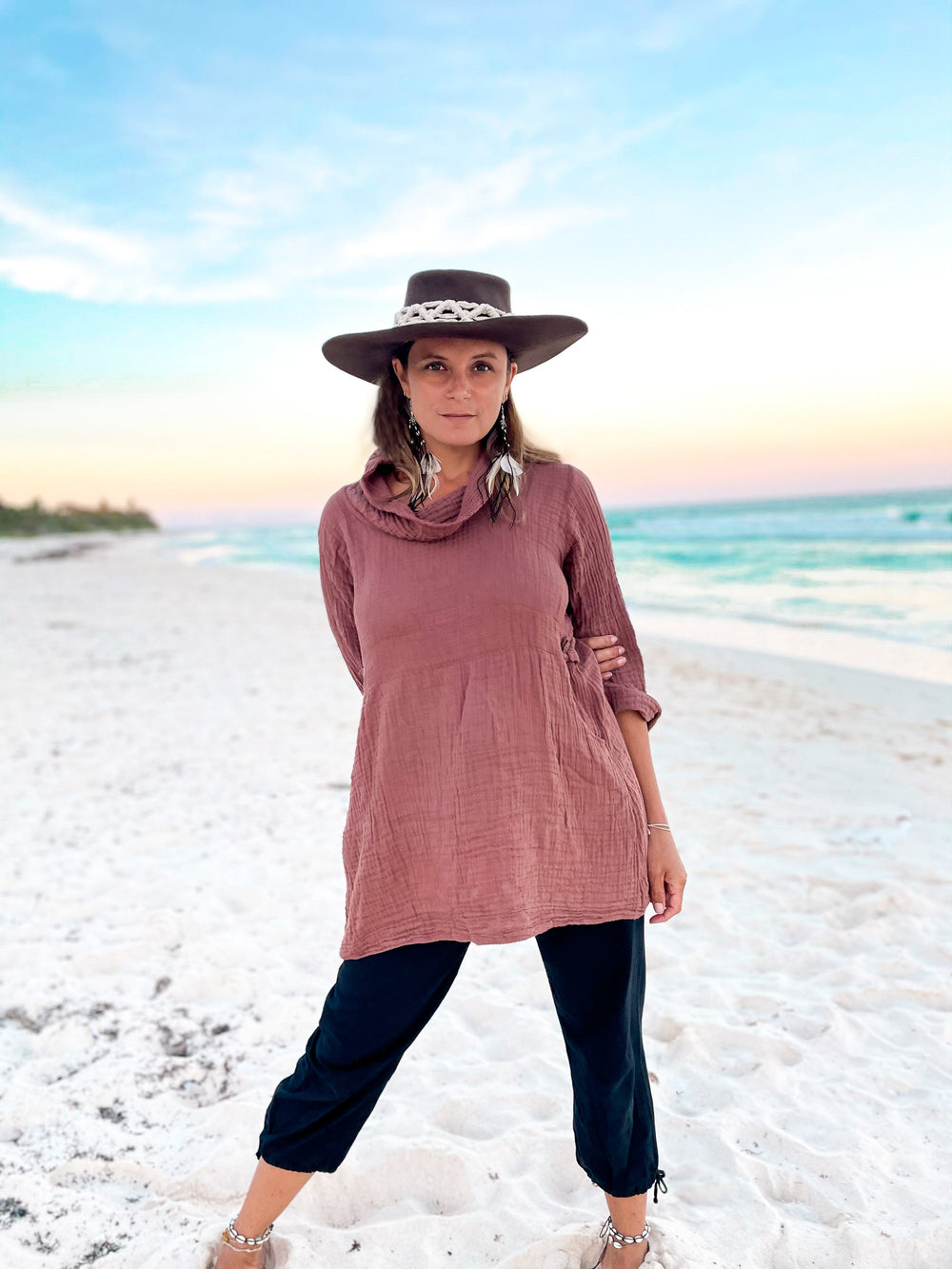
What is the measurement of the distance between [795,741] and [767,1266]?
445 centimetres

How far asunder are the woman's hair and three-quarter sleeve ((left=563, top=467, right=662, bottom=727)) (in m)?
0.11

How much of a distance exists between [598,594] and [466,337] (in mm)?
521

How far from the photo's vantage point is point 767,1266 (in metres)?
1.75

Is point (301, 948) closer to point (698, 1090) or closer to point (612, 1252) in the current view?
point (698, 1090)

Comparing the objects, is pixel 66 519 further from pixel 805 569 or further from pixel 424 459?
pixel 424 459

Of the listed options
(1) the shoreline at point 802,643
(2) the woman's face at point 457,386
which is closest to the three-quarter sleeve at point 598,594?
(2) the woman's face at point 457,386

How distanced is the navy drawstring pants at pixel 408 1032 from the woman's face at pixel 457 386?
0.90 meters

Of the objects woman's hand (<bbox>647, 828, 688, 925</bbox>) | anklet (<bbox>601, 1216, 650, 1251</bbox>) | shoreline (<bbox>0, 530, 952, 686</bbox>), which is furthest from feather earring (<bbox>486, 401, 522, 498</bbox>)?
shoreline (<bbox>0, 530, 952, 686</bbox>)

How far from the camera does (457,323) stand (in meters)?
1.45

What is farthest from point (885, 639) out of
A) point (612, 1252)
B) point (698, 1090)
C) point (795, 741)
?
point (612, 1252)

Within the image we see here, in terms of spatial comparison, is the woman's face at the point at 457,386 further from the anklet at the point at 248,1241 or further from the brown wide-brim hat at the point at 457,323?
the anklet at the point at 248,1241

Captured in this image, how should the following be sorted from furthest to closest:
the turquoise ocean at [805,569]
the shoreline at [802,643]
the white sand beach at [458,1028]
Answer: the turquoise ocean at [805,569] < the shoreline at [802,643] < the white sand beach at [458,1028]

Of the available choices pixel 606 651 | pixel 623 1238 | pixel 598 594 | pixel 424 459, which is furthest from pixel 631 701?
pixel 623 1238

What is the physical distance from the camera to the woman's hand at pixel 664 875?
1.61 m
